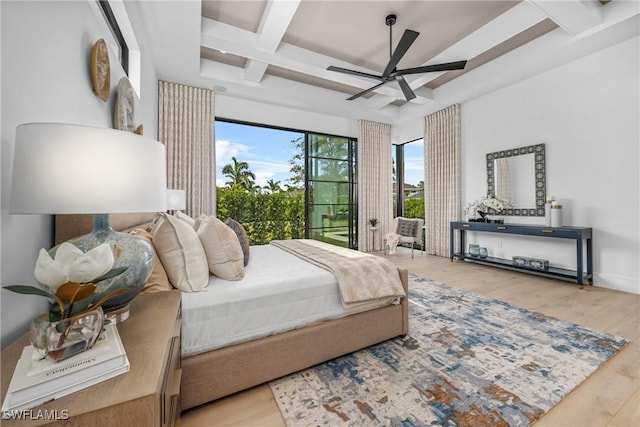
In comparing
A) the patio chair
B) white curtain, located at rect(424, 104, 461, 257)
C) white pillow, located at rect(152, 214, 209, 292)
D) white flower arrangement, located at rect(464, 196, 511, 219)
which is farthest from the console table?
white pillow, located at rect(152, 214, 209, 292)

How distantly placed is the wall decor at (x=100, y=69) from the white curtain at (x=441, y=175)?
510 centimetres

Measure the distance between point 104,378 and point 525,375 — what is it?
209 cm

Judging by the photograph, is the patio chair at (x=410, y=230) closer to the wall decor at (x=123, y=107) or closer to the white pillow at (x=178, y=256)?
the white pillow at (x=178, y=256)

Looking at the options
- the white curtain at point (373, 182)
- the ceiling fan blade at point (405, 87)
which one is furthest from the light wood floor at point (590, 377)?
the ceiling fan blade at point (405, 87)

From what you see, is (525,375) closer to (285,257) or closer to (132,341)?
(285,257)

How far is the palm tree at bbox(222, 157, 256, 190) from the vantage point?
648cm

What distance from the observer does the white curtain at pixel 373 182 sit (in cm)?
579

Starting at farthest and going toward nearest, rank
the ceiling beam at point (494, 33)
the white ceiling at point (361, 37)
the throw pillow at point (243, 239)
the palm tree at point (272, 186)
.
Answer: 1. the palm tree at point (272, 186)
2. the ceiling beam at point (494, 33)
3. the white ceiling at point (361, 37)
4. the throw pillow at point (243, 239)

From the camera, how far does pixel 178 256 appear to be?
56.9 inches

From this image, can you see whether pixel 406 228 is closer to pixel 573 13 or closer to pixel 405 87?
pixel 405 87

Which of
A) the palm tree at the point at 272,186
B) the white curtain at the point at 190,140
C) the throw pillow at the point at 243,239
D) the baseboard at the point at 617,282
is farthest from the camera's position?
the palm tree at the point at 272,186

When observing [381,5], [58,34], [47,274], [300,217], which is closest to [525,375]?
[47,274]

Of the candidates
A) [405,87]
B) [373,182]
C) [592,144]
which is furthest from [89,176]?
[373,182]

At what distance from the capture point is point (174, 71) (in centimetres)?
373
